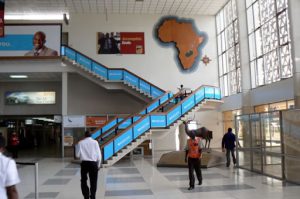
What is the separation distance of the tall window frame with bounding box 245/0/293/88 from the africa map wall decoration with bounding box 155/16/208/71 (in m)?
5.69

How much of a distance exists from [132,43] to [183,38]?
3754mm

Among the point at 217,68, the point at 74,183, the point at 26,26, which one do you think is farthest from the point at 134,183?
the point at 217,68

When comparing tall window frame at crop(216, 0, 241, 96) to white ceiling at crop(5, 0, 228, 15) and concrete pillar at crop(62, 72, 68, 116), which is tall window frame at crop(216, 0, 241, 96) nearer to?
white ceiling at crop(5, 0, 228, 15)

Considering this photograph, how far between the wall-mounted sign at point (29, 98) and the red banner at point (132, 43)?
6.36 m

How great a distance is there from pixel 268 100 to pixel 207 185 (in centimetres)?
951

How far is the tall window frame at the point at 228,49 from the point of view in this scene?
23141 mm

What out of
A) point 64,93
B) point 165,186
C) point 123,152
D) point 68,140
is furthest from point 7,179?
point 64,93

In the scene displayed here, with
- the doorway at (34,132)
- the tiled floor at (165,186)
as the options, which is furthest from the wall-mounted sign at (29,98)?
the tiled floor at (165,186)

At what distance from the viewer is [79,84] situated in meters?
25.0

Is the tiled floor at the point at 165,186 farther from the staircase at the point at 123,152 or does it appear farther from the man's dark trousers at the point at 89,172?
the staircase at the point at 123,152

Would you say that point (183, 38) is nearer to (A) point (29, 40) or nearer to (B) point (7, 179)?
(A) point (29, 40)

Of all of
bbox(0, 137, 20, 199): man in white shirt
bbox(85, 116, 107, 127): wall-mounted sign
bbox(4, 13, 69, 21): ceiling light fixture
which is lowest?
bbox(0, 137, 20, 199): man in white shirt

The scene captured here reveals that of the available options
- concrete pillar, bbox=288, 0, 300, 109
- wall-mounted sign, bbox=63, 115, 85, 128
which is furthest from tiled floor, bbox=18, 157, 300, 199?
wall-mounted sign, bbox=63, 115, 85, 128

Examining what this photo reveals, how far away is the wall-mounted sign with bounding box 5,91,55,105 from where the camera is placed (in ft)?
85.8
